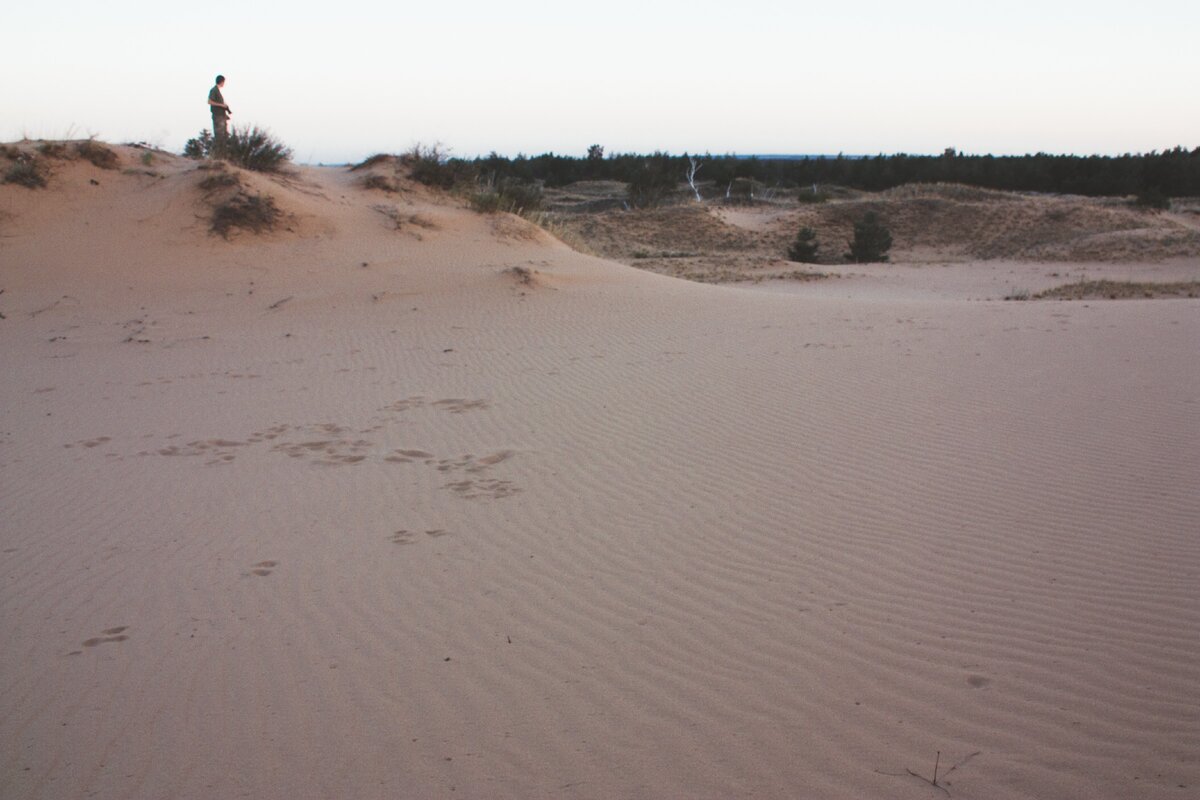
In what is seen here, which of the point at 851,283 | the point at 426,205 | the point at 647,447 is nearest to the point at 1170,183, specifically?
the point at 851,283

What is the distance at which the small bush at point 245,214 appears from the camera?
45.9 ft

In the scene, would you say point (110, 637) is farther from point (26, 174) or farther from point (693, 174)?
point (693, 174)

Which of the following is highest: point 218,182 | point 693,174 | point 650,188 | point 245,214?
point 693,174

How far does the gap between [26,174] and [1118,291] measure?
62.9ft

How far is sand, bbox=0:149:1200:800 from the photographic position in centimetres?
287

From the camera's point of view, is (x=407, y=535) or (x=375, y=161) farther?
(x=375, y=161)

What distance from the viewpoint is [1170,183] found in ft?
128

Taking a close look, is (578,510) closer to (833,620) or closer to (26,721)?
(833,620)

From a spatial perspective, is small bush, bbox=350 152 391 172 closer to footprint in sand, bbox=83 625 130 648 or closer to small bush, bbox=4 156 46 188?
small bush, bbox=4 156 46 188

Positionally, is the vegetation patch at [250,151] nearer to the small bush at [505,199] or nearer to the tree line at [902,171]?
the small bush at [505,199]

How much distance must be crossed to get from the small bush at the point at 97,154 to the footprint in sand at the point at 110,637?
48.5ft

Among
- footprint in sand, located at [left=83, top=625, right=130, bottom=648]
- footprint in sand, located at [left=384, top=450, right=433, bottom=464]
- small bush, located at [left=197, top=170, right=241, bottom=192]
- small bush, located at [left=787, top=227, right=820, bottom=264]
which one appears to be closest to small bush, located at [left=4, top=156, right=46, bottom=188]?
small bush, located at [left=197, top=170, right=241, bottom=192]

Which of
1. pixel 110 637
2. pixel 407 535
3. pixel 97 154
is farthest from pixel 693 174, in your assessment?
pixel 110 637

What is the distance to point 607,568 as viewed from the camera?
4.32 m
